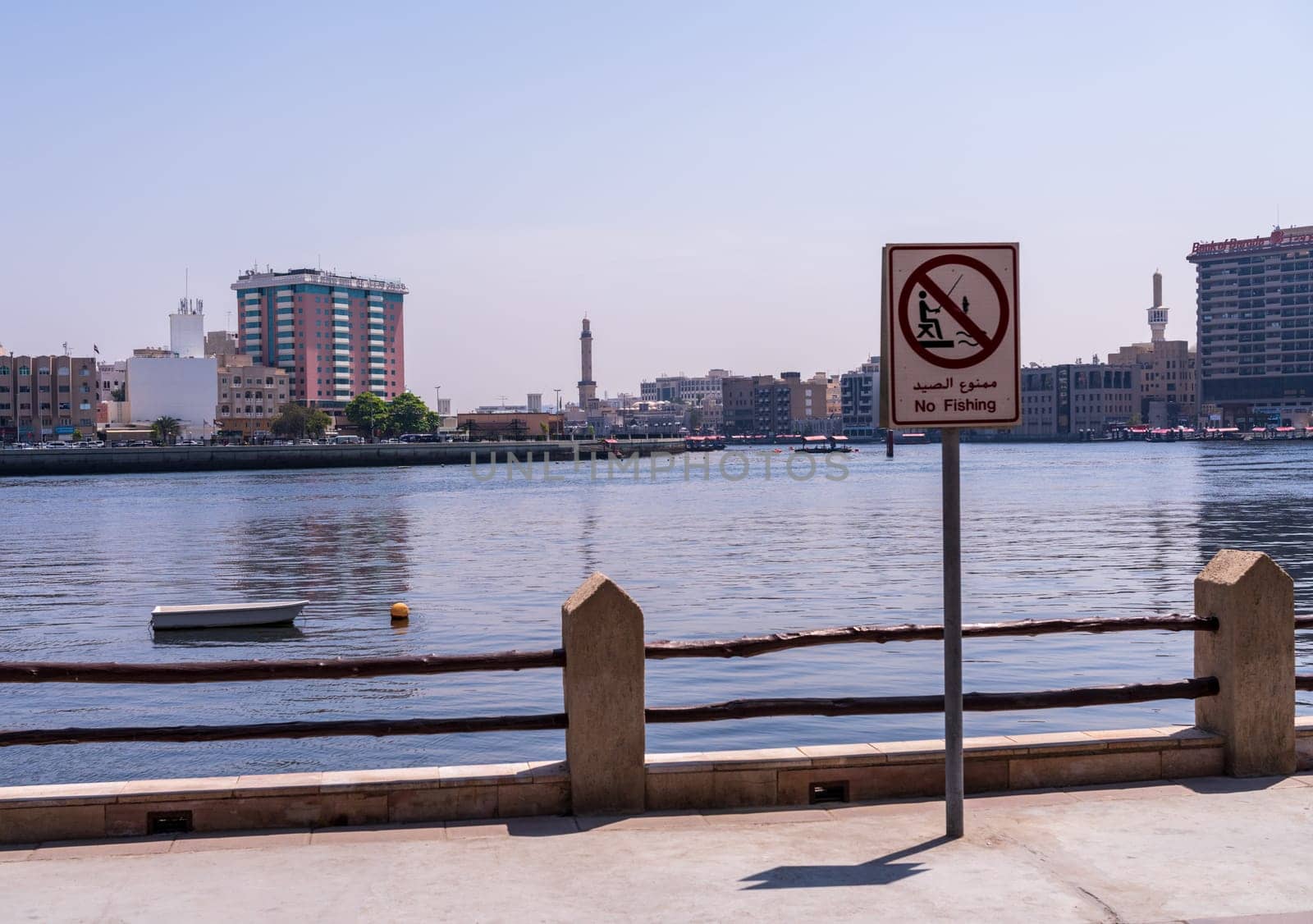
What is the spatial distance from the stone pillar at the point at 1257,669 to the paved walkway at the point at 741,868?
60 centimetres

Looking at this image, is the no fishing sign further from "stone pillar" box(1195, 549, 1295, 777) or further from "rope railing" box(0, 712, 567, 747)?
"rope railing" box(0, 712, 567, 747)

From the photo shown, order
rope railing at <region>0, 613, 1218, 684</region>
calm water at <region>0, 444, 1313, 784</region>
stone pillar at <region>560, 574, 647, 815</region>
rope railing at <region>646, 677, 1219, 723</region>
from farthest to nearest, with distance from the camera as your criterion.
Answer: calm water at <region>0, 444, 1313, 784</region>
rope railing at <region>646, 677, 1219, 723</region>
rope railing at <region>0, 613, 1218, 684</region>
stone pillar at <region>560, 574, 647, 815</region>

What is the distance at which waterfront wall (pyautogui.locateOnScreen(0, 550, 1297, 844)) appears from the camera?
28.2ft

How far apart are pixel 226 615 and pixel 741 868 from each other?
36989 millimetres

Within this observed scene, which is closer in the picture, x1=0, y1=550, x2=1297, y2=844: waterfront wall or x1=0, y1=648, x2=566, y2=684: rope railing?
x1=0, y1=550, x2=1297, y2=844: waterfront wall

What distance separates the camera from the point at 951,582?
824 centimetres

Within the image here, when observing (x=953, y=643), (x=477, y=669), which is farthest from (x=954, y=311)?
(x=477, y=669)

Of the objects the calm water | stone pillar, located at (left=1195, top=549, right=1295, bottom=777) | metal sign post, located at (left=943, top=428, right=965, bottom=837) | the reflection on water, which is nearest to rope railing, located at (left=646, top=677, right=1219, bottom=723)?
stone pillar, located at (left=1195, top=549, right=1295, bottom=777)

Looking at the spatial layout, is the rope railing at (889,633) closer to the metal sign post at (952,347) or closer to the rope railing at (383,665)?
the rope railing at (383,665)

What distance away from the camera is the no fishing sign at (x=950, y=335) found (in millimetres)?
8078

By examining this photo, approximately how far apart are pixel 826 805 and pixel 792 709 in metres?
1.02

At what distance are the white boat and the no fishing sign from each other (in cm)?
3582

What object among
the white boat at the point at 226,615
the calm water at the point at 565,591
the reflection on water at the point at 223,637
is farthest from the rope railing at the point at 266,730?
the white boat at the point at 226,615

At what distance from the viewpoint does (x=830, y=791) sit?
930 cm
